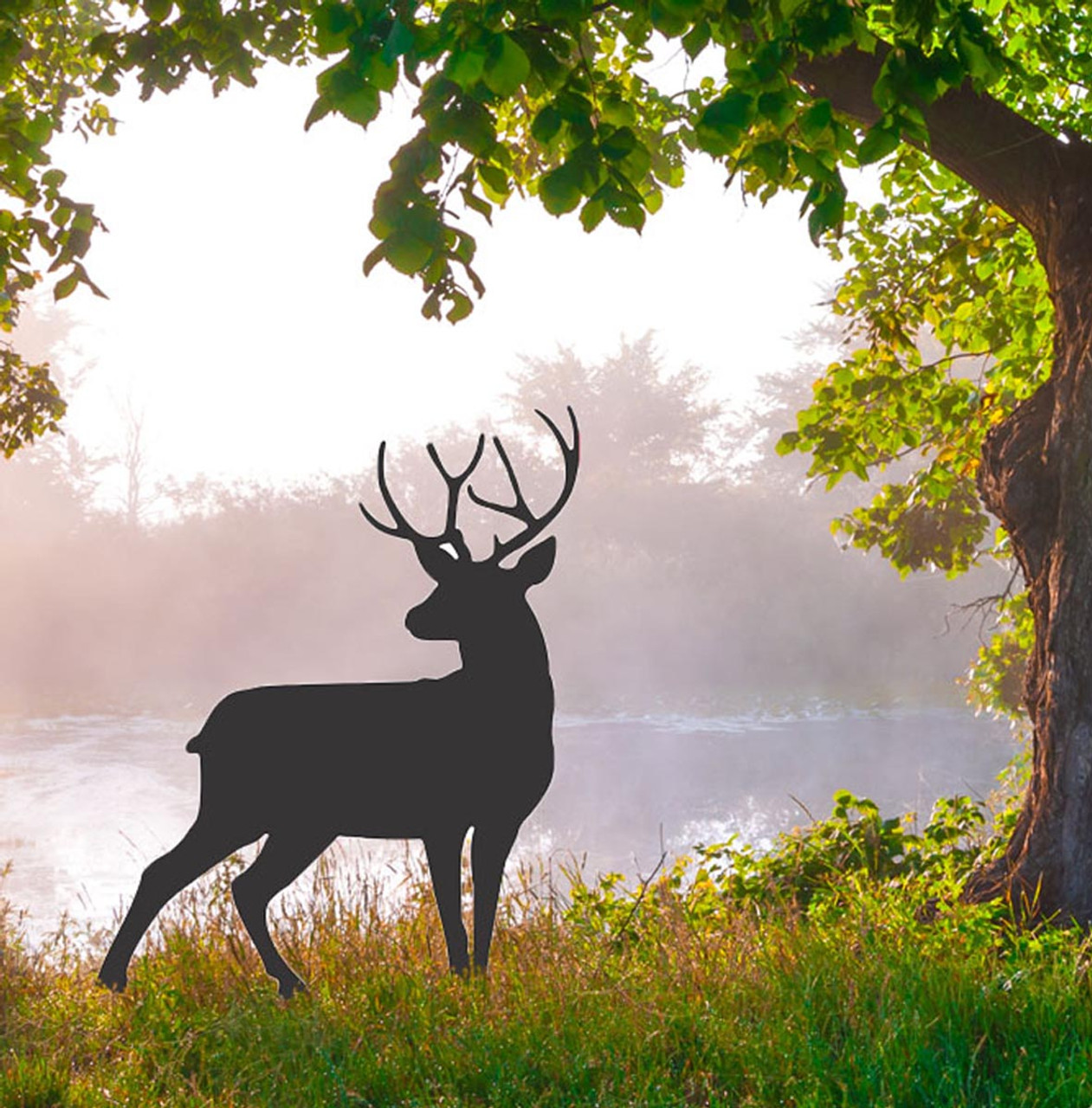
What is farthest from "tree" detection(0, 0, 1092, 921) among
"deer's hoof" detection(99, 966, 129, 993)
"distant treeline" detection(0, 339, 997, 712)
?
"distant treeline" detection(0, 339, 997, 712)

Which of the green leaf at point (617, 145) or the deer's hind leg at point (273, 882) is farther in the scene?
the deer's hind leg at point (273, 882)

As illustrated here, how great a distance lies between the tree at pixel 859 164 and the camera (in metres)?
2.85

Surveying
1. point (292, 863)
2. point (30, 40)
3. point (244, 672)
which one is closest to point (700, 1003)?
point (292, 863)

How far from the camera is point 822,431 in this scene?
734 centimetres

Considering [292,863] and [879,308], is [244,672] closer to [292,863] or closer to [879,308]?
[879,308]

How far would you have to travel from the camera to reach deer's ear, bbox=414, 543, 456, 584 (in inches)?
171

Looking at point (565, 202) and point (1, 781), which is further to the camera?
point (1, 781)

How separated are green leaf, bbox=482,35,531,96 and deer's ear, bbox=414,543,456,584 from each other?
2.03 metres

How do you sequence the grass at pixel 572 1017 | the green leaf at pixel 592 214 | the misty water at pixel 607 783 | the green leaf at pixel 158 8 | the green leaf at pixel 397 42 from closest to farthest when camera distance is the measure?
the green leaf at pixel 397 42 → the green leaf at pixel 592 214 → the grass at pixel 572 1017 → the green leaf at pixel 158 8 → the misty water at pixel 607 783

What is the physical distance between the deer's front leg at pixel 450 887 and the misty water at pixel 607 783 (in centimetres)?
521

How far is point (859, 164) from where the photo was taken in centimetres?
309

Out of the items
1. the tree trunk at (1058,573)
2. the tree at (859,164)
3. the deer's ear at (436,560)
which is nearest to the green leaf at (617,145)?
the tree at (859,164)

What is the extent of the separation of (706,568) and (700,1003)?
79.2ft

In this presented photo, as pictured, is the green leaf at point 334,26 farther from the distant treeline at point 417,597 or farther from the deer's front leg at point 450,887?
the distant treeline at point 417,597
